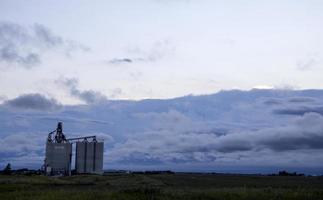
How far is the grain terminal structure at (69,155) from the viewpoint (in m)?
129

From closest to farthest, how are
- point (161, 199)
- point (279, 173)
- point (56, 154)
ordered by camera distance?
point (161, 199), point (56, 154), point (279, 173)

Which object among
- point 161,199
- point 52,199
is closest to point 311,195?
point 161,199

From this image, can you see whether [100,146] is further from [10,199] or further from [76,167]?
[10,199]

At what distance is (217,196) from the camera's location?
134 ft

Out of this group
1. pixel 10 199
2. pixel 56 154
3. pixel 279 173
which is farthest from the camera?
pixel 279 173

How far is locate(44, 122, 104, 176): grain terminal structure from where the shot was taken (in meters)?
129

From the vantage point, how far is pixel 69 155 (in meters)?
130

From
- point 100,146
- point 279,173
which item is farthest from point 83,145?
point 279,173

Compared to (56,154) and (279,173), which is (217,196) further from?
(279,173)

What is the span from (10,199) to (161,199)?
12.6 m

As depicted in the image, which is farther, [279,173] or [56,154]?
[279,173]

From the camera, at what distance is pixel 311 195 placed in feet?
135

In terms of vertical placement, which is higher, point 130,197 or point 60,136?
point 60,136

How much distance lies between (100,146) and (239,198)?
95155 millimetres
